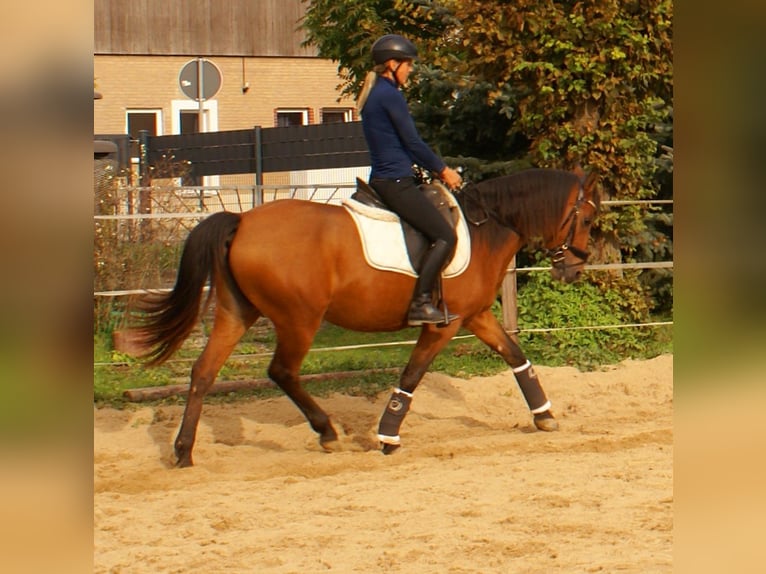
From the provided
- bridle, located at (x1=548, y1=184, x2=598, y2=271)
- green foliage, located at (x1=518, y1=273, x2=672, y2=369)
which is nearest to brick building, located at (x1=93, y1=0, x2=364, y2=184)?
green foliage, located at (x1=518, y1=273, x2=672, y2=369)

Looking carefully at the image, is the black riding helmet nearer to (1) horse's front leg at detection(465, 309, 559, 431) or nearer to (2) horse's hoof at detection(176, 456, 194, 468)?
(1) horse's front leg at detection(465, 309, 559, 431)

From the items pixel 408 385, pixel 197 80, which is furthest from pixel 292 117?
pixel 408 385

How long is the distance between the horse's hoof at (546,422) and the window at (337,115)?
80.0ft

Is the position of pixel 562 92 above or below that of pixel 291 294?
above

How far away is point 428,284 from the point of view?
6602 mm

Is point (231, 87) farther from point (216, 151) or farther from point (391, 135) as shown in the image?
point (391, 135)

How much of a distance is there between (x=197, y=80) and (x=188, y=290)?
777cm

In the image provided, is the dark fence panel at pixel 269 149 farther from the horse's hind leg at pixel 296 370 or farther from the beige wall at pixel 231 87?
the horse's hind leg at pixel 296 370

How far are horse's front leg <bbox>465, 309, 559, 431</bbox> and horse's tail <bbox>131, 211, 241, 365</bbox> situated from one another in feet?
5.97
